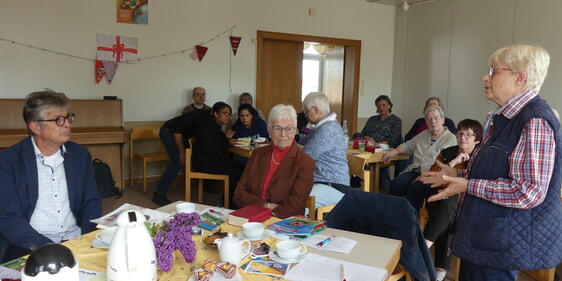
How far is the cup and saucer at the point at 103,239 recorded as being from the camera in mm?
1546

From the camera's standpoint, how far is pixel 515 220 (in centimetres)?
150

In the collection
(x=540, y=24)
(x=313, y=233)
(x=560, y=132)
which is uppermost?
(x=540, y=24)

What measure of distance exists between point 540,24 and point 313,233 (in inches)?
198

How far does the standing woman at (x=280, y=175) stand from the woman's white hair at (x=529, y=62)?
48.1 inches

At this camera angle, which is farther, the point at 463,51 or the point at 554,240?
the point at 463,51

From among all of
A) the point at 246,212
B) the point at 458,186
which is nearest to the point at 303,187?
the point at 246,212

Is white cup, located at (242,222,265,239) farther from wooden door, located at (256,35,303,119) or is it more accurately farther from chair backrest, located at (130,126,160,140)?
wooden door, located at (256,35,303,119)

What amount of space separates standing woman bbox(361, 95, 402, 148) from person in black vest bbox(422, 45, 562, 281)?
3.60 metres

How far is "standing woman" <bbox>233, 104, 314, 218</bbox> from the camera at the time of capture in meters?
2.41

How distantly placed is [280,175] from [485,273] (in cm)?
119

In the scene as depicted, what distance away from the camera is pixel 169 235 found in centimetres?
134

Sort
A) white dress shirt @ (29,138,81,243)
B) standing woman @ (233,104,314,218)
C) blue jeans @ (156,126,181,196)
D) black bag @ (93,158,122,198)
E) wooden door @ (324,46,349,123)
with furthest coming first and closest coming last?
wooden door @ (324,46,349,123)
black bag @ (93,158,122,198)
blue jeans @ (156,126,181,196)
standing woman @ (233,104,314,218)
white dress shirt @ (29,138,81,243)

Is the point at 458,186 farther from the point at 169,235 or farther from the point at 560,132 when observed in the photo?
the point at 169,235

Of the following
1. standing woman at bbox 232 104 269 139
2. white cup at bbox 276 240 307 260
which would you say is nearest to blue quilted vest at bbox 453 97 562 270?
white cup at bbox 276 240 307 260
